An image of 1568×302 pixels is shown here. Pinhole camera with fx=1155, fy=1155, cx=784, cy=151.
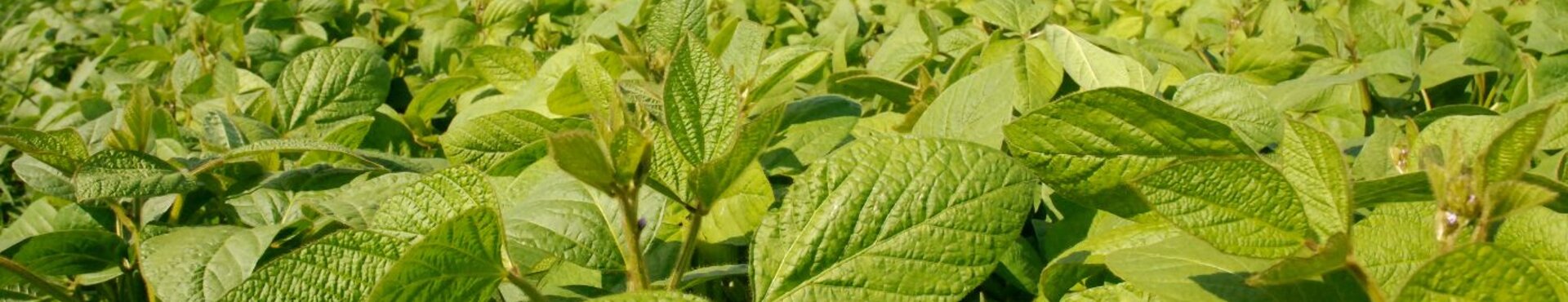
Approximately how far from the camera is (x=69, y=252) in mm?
1156

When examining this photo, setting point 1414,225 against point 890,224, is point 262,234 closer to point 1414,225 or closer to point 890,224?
point 890,224

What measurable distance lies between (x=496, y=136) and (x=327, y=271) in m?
0.46

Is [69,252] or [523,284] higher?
[523,284]

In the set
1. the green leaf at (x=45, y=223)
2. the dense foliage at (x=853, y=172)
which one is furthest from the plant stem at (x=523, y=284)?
the green leaf at (x=45, y=223)

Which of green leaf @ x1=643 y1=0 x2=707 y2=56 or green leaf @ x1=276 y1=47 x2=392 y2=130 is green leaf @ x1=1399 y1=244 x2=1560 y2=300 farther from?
green leaf @ x1=276 y1=47 x2=392 y2=130

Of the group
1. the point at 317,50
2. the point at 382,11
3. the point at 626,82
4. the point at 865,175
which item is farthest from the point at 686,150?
the point at 382,11

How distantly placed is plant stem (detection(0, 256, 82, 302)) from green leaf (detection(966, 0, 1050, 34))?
1130mm

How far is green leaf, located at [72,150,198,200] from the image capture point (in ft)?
3.65

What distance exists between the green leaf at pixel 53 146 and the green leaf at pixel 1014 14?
1.10 metres

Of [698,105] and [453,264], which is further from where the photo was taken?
[698,105]

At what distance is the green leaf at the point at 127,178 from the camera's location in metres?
1.11

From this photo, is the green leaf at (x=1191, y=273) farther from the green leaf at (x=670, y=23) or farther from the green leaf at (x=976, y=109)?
the green leaf at (x=670, y=23)

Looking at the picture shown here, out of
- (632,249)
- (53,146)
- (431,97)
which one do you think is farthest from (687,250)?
(431,97)

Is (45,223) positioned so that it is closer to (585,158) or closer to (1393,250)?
(585,158)
